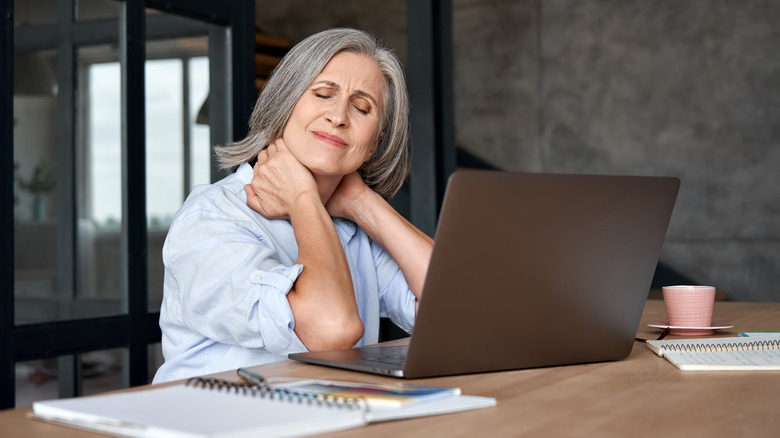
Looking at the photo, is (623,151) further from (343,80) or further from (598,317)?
(598,317)

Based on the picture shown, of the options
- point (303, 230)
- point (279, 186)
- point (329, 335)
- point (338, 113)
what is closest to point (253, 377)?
point (329, 335)

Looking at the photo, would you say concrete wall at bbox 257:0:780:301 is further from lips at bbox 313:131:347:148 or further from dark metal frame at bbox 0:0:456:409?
lips at bbox 313:131:347:148

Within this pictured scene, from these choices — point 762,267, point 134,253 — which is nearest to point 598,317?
point 134,253

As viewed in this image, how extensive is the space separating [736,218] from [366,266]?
189 inches

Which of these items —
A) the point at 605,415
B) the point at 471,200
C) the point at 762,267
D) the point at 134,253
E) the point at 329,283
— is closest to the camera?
the point at 605,415

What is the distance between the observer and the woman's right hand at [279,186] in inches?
61.9

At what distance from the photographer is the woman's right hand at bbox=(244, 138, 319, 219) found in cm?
157

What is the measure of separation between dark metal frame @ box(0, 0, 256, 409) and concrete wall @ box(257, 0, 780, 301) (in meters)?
4.33

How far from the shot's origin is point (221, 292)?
4.41 ft

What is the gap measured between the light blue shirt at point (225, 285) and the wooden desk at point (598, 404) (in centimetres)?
15

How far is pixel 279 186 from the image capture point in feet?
5.18

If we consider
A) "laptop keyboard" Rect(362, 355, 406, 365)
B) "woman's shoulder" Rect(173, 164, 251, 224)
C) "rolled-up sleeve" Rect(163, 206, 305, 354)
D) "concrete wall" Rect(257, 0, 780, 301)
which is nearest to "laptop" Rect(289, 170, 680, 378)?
"laptop keyboard" Rect(362, 355, 406, 365)

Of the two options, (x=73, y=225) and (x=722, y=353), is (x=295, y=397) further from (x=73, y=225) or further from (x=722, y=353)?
(x=73, y=225)

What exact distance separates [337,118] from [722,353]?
0.83 meters
